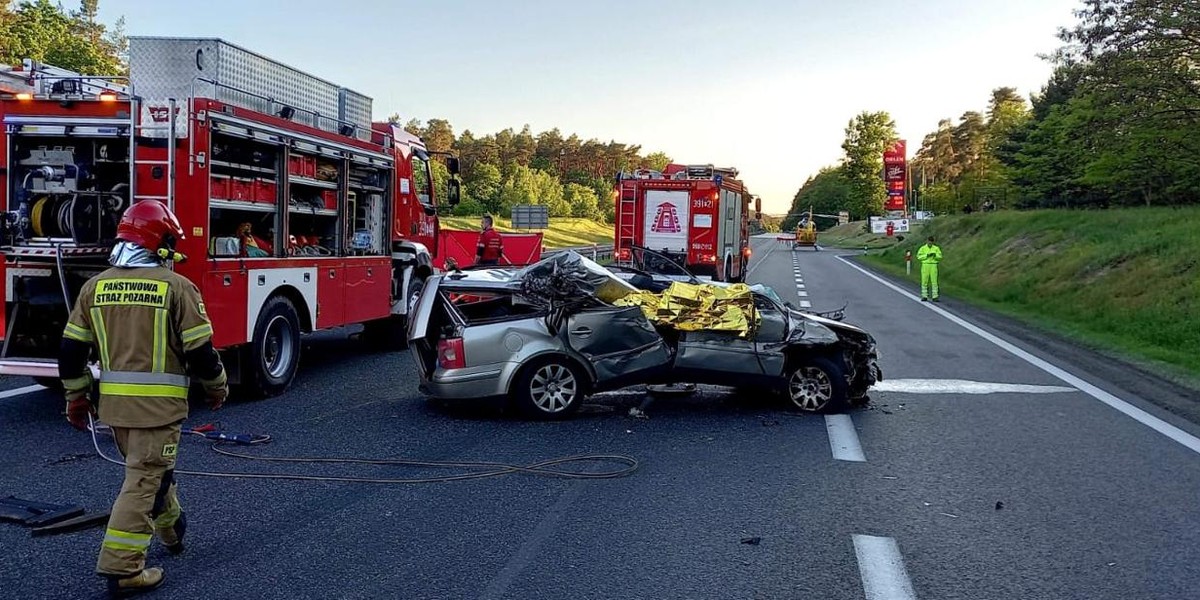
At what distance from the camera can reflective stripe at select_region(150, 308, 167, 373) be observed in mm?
4203

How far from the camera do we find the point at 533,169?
333 feet

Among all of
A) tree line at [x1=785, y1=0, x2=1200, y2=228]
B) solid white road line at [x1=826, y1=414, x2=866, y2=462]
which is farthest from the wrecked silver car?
tree line at [x1=785, y1=0, x2=1200, y2=228]

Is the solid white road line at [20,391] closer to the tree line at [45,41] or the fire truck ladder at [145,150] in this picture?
the fire truck ladder at [145,150]

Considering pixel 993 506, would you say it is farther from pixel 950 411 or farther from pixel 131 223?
pixel 131 223

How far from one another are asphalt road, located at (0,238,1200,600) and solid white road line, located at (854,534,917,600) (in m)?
0.01

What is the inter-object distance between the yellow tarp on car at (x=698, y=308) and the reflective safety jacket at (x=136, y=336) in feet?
15.5

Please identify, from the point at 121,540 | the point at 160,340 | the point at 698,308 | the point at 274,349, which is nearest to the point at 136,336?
the point at 160,340

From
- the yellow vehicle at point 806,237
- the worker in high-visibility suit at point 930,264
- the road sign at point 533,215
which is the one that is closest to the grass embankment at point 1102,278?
the worker in high-visibility suit at point 930,264

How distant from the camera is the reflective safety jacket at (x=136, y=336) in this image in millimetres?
4180

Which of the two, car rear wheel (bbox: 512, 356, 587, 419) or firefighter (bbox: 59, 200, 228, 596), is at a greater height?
firefighter (bbox: 59, 200, 228, 596)

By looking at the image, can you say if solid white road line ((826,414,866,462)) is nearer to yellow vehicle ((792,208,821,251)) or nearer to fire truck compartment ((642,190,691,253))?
fire truck compartment ((642,190,691,253))

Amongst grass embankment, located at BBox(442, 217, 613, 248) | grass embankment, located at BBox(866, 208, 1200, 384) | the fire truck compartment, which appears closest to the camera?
grass embankment, located at BBox(866, 208, 1200, 384)

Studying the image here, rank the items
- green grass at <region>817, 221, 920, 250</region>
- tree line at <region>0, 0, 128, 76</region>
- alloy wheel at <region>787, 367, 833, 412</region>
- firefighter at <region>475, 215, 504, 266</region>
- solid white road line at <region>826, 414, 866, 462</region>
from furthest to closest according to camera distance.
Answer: green grass at <region>817, 221, 920, 250</region>, tree line at <region>0, 0, 128, 76</region>, firefighter at <region>475, 215, 504, 266</region>, alloy wheel at <region>787, 367, 833, 412</region>, solid white road line at <region>826, 414, 866, 462</region>

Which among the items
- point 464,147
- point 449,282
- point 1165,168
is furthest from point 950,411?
point 464,147
